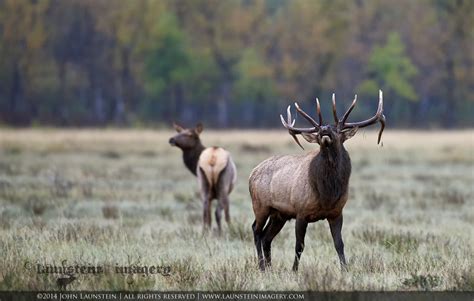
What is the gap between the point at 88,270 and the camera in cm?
851

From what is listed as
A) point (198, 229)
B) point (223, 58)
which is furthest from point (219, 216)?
point (223, 58)

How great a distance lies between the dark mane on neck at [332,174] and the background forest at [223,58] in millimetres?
45641

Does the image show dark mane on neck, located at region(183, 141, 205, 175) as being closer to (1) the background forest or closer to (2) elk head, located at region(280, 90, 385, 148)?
(2) elk head, located at region(280, 90, 385, 148)

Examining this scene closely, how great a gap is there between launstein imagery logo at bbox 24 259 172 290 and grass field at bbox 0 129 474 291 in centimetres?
6

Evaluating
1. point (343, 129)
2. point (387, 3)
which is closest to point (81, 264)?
point (343, 129)

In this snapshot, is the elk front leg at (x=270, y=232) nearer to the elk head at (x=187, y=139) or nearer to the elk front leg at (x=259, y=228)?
the elk front leg at (x=259, y=228)

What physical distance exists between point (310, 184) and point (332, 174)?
0.26 m

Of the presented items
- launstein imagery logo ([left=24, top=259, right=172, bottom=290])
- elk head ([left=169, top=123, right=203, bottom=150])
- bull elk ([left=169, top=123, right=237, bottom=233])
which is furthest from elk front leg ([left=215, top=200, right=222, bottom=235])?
launstein imagery logo ([left=24, top=259, right=172, bottom=290])

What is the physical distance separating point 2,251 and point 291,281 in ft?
10.2

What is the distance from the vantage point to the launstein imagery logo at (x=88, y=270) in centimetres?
812

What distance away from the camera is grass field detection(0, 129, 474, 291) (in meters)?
8.31

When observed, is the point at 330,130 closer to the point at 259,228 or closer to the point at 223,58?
the point at 259,228

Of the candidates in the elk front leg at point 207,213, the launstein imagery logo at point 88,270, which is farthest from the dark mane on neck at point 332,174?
the elk front leg at point 207,213

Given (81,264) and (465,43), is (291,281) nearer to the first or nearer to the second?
(81,264)
